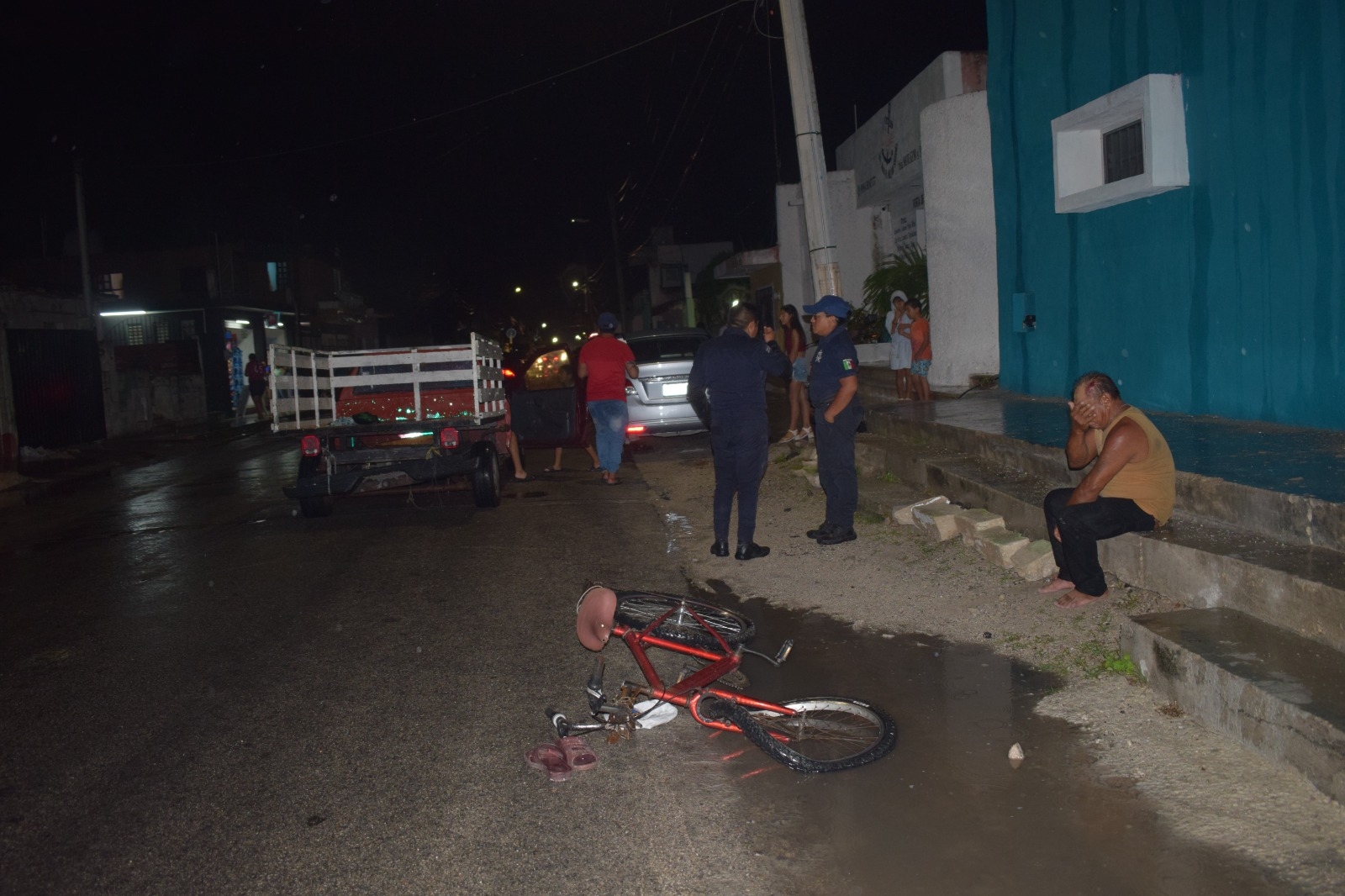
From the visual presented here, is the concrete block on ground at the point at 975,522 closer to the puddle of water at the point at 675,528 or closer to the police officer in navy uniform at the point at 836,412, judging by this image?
the police officer in navy uniform at the point at 836,412

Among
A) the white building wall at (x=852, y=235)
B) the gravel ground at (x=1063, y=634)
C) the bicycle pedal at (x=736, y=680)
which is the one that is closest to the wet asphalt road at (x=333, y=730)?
the bicycle pedal at (x=736, y=680)

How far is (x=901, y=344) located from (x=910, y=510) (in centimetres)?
630

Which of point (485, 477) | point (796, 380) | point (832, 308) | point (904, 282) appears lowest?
point (485, 477)

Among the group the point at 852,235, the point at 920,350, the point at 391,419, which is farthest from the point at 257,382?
the point at 920,350

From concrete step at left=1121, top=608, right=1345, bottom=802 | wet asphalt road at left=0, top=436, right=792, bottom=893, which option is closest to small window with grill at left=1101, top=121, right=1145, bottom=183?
wet asphalt road at left=0, top=436, right=792, bottom=893

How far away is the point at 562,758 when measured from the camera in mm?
3967

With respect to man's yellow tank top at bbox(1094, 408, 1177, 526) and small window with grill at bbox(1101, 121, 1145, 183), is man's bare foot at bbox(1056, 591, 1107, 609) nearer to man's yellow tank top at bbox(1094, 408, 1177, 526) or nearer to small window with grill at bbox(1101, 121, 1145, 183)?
man's yellow tank top at bbox(1094, 408, 1177, 526)

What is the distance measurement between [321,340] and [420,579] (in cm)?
4281

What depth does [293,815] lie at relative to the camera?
364cm

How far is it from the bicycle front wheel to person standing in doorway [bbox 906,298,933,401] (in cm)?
916

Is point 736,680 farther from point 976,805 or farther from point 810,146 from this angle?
point 810,146

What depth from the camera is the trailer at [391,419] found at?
9.33m

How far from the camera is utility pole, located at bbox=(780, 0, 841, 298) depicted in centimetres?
1055

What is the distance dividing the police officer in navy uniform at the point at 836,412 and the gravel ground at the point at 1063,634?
0.28m
